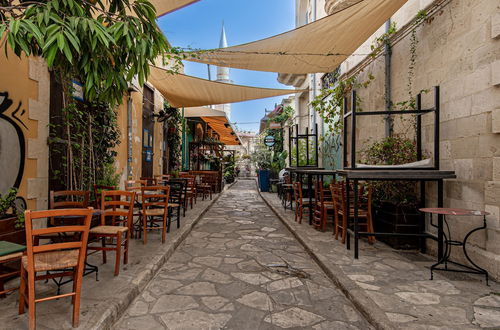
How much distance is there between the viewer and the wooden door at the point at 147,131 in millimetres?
8602

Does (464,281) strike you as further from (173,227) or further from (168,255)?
(173,227)

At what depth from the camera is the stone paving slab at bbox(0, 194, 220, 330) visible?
7.52 feet

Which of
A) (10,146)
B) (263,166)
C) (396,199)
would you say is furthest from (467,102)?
A: (263,166)

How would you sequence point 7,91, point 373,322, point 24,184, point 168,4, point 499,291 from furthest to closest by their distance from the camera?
point 168,4, point 24,184, point 7,91, point 499,291, point 373,322

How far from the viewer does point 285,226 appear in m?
6.54

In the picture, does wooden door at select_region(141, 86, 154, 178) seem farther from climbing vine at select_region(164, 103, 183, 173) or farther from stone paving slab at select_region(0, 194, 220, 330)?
stone paving slab at select_region(0, 194, 220, 330)

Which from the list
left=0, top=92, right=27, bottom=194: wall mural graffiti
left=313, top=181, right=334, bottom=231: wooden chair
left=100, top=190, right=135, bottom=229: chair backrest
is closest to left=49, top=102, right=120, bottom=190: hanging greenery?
left=0, top=92, right=27, bottom=194: wall mural graffiti

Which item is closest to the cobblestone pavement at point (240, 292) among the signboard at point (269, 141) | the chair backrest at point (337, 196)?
the chair backrest at point (337, 196)

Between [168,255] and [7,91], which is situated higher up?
[7,91]

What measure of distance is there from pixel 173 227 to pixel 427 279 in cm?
439

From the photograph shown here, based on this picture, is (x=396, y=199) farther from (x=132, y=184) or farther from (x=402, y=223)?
(x=132, y=184)

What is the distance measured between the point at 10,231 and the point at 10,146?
1.07 m

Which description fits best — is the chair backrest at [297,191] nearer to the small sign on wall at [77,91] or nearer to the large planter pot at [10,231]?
the small sign on wall at [77,91]

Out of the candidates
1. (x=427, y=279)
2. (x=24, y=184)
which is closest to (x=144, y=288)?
(x=24, y=184)
